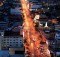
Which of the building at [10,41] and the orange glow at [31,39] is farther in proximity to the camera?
the building at [10,41]

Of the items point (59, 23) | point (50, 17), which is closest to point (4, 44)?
point (59, 23)

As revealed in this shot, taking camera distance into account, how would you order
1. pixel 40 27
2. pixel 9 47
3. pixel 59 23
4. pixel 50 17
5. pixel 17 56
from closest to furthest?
pixel 17 56, pixel 9 47, pixel 40 27, pixel 59 23, pixel 50 17

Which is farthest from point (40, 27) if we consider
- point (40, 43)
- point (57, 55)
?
point (57, 55)

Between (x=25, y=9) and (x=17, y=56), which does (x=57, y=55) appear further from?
(x=25, y=9)

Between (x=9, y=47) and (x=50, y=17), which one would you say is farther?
(x=50, y=17)

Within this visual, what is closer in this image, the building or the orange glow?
the orange glow

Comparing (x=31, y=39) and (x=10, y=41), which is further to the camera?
(x=31, y=39)

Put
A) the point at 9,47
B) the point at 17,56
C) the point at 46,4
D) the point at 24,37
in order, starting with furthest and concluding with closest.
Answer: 1. the point at 46,4
2. the point at 24,37
3. the point at 9,47
4. the point at 17,56

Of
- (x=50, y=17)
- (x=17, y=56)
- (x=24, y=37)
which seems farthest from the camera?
→ (x=50, y=17)

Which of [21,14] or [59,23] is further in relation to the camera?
[21,14]

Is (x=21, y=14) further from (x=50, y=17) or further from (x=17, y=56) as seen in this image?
(x=17, y=56)
